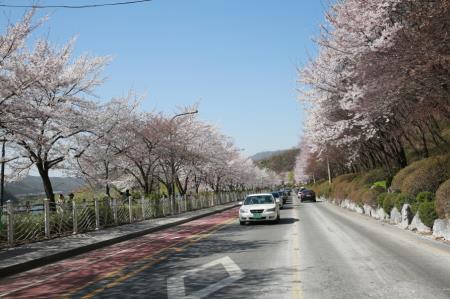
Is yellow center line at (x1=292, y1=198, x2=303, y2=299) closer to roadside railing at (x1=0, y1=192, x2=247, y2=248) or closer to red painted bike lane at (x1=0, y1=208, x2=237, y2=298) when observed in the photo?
red painted bike lane at (x1=0, y1=208, x2=237, y2=298)

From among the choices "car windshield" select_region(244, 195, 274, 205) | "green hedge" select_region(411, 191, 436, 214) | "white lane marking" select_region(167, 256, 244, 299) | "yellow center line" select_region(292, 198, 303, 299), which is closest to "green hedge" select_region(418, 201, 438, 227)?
"green hedge" select_region(411, 191, 436, 214)

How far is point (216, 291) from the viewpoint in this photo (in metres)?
7.80

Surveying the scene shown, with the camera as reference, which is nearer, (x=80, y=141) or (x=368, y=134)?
(x=80, y=141)

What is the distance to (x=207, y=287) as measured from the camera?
817 centimetres

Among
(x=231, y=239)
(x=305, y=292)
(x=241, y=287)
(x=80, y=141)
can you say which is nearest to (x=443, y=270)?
(x=305, y=292)

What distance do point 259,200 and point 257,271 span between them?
583 inches

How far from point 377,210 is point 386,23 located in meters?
11.1

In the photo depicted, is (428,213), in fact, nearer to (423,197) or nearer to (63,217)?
(423,197)

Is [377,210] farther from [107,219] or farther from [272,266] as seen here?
[272,266]

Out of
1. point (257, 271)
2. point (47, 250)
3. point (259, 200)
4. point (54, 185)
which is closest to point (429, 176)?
point (259, 200)

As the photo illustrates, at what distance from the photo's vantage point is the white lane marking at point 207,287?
301 inches

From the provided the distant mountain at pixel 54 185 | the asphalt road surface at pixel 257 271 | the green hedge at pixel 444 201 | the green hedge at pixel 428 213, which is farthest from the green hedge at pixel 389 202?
the distant mountain at pixel 54 185

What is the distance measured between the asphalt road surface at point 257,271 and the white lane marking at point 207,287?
0.02 metres

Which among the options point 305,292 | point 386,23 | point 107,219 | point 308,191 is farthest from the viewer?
point 308,191
